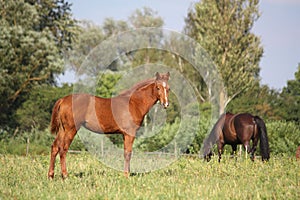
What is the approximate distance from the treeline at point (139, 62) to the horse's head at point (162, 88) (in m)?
12.5

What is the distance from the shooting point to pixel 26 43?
30.2m

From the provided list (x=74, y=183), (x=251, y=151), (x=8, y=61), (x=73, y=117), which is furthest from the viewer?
(x=8, y=61)

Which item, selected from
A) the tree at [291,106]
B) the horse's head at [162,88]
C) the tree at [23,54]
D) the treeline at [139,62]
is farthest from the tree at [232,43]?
the horse's head at [162,88]

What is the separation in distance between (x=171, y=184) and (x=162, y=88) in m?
2.27

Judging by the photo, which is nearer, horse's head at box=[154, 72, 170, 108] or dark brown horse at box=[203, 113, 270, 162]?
horse's head at box=[154, 72, 170, 108]

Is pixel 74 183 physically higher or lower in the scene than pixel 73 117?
lower

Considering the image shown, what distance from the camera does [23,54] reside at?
1205 inches

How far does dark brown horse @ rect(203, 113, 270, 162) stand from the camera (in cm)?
1497

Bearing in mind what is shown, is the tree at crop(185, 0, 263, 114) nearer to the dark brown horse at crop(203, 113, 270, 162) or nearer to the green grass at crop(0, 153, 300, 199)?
the dark brown horse at crop(203, 113, 270, 162)

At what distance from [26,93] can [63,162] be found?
2297 cm

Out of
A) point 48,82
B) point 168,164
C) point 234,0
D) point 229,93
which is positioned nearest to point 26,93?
point 48,82

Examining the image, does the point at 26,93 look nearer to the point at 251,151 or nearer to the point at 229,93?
the point at 229,93

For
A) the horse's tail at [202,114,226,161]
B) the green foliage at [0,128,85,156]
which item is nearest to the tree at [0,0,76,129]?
the green foliage at [0,128,85,156]

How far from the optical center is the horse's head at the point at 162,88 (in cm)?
1026
